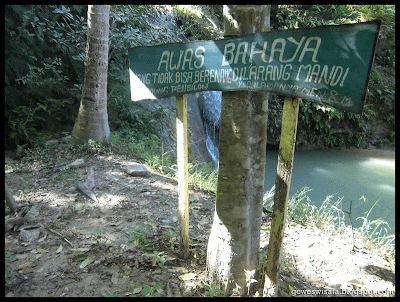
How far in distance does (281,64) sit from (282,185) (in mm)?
777

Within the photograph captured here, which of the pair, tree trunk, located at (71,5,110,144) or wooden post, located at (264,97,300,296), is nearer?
wooden post, located at (264,97,300,296)

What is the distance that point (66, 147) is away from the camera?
5660 mm

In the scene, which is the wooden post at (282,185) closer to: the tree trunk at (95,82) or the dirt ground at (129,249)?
the dirt ground at (129,249)

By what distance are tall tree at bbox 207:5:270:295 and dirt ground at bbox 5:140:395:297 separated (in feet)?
0.93

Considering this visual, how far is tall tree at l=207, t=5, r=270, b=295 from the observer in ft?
7.15

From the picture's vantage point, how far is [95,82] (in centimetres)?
540

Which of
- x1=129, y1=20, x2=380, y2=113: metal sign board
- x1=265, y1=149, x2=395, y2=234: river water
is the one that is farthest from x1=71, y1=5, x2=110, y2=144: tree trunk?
x1=265, y1=149, x2=395, y2=234: river water

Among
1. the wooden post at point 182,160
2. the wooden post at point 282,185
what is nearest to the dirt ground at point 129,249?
the wooden post at point 182,160

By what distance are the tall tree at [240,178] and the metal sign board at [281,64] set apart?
204mm

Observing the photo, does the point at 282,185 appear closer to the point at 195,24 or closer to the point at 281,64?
the point at 281,64

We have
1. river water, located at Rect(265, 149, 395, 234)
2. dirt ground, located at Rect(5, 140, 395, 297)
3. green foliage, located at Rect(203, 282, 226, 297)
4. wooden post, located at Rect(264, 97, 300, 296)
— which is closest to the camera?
wooden post, located at Rect(264, 97, 300, 296)

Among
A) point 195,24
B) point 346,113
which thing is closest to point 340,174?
point 346,113

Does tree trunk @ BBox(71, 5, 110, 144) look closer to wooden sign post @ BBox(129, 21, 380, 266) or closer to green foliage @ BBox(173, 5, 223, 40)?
wooden sign post @ BBox(129, 21, 380, 266)

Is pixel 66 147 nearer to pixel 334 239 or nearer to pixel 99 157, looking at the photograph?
pixel 99 157
